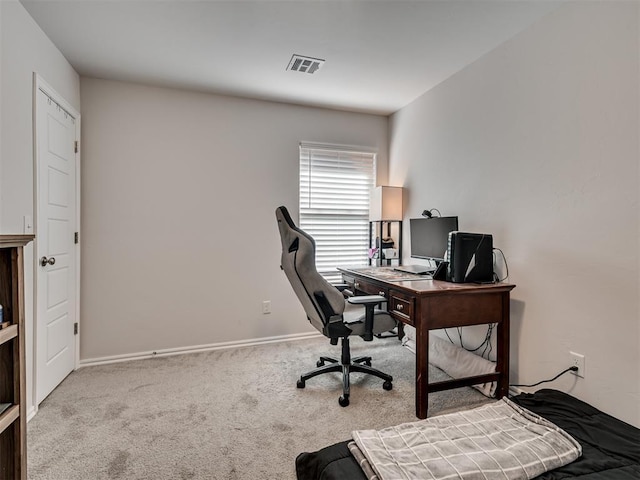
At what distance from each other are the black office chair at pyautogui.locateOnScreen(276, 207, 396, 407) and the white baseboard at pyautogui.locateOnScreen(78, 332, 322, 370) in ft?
3.94

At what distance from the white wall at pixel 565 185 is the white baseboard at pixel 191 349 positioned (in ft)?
5.59

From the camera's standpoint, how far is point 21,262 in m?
1.33

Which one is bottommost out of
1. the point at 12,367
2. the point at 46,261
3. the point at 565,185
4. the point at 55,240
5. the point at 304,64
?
the point at 12,367

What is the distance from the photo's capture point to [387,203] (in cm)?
349

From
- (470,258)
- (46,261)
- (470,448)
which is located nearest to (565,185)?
(470,258)

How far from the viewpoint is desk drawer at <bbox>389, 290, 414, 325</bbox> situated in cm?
204

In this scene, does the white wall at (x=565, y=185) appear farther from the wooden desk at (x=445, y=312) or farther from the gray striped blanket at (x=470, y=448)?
the gray striped blanket at (x=470, y=448)

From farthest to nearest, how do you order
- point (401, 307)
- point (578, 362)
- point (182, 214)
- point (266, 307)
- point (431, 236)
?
point (266, 307)
point (182, 214)
point (431, 236)
point (401, 307)
point (578, 362)

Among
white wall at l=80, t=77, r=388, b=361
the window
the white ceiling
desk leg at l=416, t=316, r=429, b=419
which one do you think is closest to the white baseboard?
white wall at l=80, t=77, r=388, b=361

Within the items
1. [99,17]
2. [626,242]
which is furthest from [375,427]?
[99,17]

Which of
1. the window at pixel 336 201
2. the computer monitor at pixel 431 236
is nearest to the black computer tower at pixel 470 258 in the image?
the computer monitor at pixel 431 236

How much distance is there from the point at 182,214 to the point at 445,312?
2398 millimetres

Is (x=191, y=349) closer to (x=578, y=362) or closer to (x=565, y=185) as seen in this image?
(x=578, y=362)

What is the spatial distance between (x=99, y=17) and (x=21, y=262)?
64.5 inches
